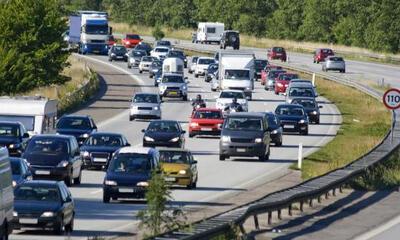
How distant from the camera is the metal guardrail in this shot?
25766 mm

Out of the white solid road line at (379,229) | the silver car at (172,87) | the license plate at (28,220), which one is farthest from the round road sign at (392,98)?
the silver car at (172,87)

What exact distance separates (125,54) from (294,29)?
41161 mm

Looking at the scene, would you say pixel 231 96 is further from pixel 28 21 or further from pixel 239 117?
pixel 239 117

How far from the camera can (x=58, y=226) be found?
99.3ft

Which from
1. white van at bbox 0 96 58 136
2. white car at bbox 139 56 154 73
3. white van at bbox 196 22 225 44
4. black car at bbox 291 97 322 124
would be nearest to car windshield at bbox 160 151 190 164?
white van at bbox 0 96 58 136

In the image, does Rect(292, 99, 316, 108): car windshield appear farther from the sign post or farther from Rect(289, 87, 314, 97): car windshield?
the sign post

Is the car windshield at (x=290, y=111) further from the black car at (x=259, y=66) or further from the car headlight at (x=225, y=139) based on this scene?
the black car at (x=259, y=66)

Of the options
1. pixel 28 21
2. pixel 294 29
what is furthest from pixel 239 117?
pixel 294 29

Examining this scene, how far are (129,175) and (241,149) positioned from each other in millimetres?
14631

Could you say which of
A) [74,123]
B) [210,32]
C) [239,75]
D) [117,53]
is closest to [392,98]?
[74,123]

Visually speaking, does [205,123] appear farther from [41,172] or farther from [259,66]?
[259,66]

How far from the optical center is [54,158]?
42.1m

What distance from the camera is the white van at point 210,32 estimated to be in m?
151

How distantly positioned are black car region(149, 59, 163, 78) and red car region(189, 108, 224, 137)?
41055 millimetres
